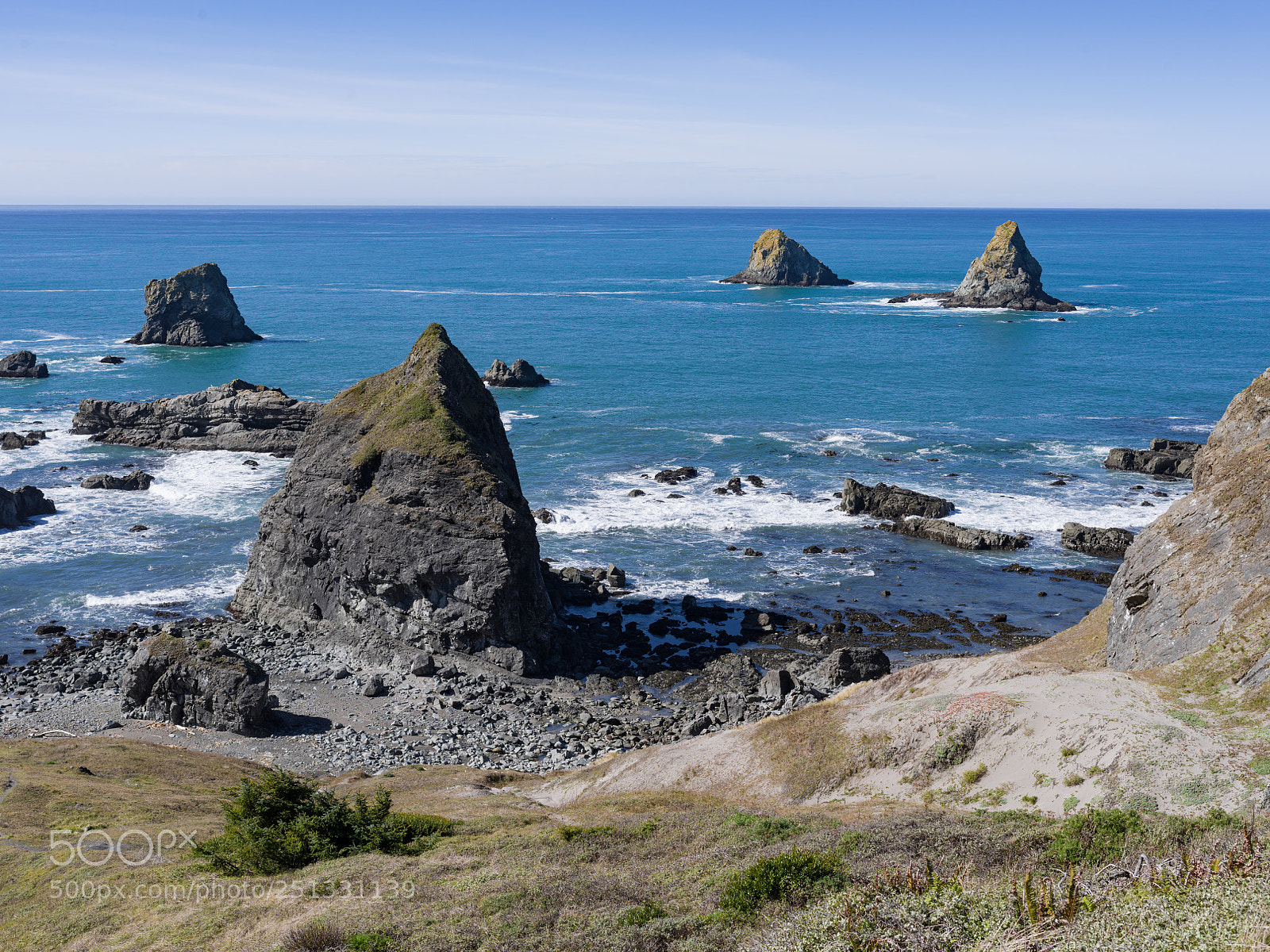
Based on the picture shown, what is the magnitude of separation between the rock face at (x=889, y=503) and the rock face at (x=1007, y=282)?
358 ft

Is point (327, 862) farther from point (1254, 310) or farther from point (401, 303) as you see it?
point (1254, 310)

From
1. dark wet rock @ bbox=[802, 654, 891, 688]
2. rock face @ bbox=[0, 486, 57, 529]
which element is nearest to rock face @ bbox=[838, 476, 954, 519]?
dark wet rock @ bbox=[802, 654, 891, 688]

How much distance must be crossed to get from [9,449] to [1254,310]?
573 ft

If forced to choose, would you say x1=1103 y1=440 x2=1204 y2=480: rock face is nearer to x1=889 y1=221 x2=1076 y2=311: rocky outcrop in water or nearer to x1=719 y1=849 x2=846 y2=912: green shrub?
x1=719 y1=849 x2=846 y2=912: green shrub

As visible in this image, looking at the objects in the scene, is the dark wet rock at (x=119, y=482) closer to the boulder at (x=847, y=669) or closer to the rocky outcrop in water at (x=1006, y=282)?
the boulder at (x=847, y=669)

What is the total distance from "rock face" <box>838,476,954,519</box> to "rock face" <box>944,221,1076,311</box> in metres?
109

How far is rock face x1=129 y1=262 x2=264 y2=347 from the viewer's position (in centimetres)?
12544

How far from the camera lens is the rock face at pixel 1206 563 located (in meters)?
29.1

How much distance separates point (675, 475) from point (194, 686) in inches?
1609

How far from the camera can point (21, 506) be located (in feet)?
209

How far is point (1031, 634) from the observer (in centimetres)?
4794

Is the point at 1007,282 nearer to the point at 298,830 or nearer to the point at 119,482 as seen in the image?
the point at 119,482

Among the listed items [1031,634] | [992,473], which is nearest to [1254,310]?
[992,473]

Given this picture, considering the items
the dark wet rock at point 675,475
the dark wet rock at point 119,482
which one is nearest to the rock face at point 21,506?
the dark wet rock at point 119,482
